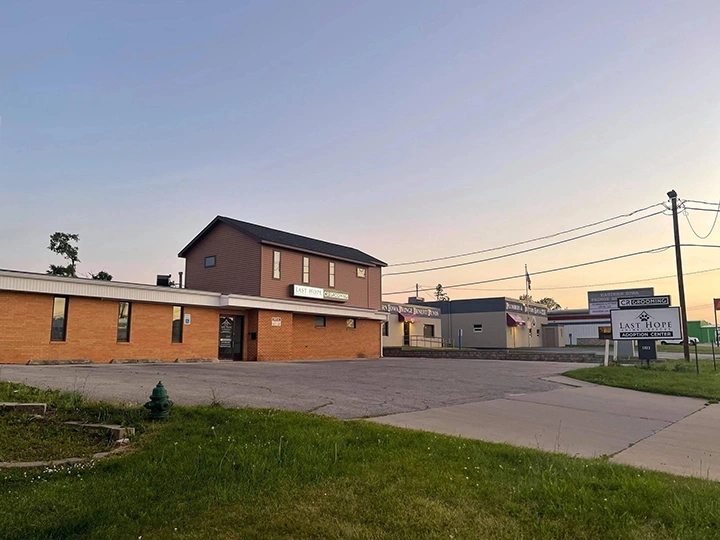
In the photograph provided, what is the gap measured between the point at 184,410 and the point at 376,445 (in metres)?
3.19

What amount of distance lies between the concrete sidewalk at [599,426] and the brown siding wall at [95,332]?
15857 mm

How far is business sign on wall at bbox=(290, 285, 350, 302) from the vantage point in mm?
30359

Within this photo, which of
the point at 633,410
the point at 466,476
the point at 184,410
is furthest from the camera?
the point at 633,410

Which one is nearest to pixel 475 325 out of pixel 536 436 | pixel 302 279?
pixel 302 279

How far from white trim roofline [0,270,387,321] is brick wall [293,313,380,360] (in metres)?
1.27

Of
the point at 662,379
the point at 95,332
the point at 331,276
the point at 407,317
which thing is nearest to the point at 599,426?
the point at 662,379

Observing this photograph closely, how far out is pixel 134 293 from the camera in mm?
22141

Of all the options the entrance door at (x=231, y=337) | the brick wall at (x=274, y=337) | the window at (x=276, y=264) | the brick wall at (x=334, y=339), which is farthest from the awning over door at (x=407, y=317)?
the entrance door at (x=231, y=337)

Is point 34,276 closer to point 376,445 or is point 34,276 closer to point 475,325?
point 376,445

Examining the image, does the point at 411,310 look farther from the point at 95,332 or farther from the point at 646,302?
the point at 95,332

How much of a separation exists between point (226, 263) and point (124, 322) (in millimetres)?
8601

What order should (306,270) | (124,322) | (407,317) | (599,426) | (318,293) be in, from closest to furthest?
(599,426) < (124,322) < (306,270) < (318,293) < (407,317)

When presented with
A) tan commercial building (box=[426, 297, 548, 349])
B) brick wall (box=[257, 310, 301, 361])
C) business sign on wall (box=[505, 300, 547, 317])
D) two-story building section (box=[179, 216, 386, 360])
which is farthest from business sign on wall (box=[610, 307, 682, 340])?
business sign on wall (box=[505, 300, 547, 317])

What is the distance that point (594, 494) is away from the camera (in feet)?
16.0
